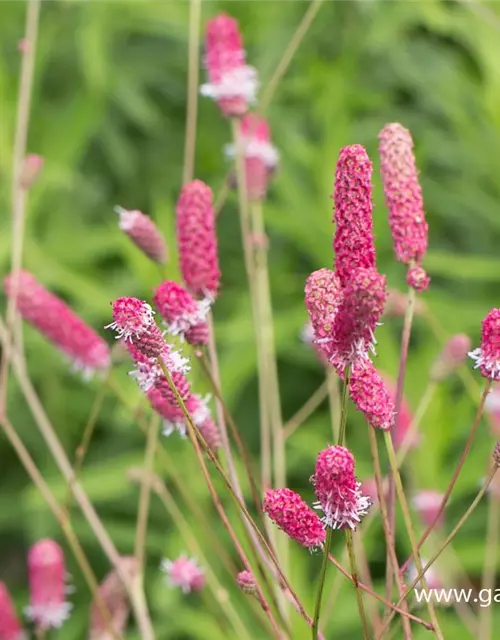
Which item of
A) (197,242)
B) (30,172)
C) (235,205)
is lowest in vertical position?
(197,242)

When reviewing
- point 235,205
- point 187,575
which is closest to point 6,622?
point 187,575

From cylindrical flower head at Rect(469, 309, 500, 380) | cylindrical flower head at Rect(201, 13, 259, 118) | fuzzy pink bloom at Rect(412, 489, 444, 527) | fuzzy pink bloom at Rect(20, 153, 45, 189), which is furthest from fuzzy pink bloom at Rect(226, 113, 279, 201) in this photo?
cylindrical flower head at Rect(469, 309, 500, 380)

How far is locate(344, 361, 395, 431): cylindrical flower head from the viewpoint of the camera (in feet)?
1.79

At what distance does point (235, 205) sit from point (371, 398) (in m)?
1.40

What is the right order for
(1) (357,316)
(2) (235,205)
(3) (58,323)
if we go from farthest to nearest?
(2) (235,205) → (3) (58,323) → (1) (357,316)

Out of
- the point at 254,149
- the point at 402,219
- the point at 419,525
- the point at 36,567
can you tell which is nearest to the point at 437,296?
the point at 419,525

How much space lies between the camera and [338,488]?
490mm

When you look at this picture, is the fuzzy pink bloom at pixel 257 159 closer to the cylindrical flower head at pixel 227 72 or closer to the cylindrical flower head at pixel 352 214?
the cylindrical flower head at pixel 227 72

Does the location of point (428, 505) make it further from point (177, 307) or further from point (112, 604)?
point (177, 307)

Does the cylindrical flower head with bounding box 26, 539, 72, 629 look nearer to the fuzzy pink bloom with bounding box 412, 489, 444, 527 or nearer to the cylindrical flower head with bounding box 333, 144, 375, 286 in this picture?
the fuzzy pink bloom with bounding box 412, 489, 444, 527

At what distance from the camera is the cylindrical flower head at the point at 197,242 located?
69cm

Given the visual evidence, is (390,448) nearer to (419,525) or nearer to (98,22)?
(419,525)

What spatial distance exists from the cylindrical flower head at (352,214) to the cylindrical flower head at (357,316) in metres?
0.04

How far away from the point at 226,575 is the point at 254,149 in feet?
2.00
